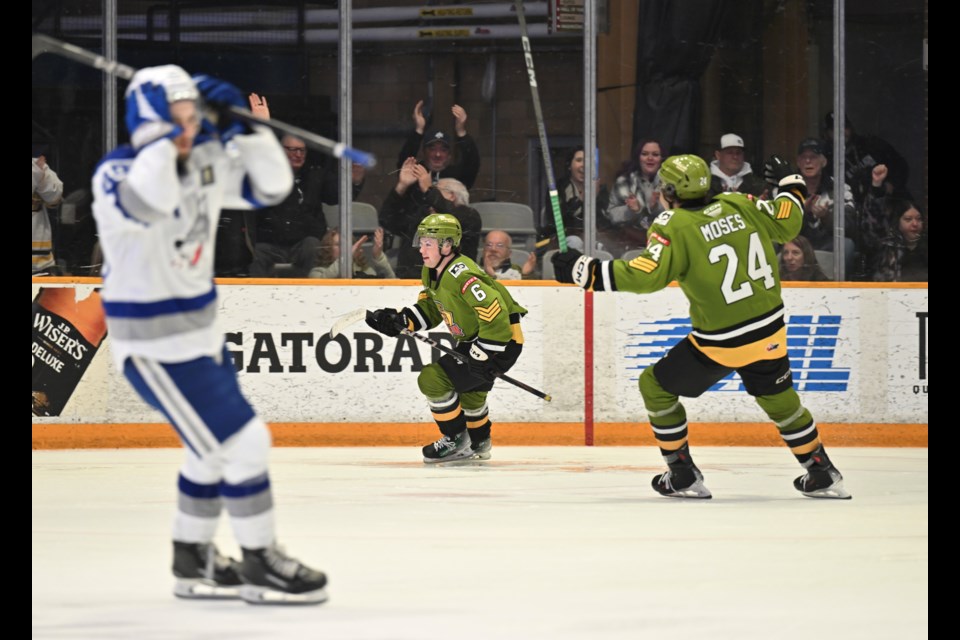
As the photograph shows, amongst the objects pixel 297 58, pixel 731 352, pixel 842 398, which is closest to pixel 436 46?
pixel 297 58

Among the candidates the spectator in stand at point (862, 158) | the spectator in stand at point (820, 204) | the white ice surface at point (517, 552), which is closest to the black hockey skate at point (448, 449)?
the white ice surface at point (517, 552)

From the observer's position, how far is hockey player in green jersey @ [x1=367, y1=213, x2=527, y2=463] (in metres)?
7.21

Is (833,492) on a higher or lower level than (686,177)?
lower

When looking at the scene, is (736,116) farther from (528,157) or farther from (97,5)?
(97,5)

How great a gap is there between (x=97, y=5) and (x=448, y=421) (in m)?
3.05

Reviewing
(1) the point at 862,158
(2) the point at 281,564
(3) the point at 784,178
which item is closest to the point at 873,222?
(1) the point at 862,158

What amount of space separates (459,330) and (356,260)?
138cm

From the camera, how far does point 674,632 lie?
3566 mm

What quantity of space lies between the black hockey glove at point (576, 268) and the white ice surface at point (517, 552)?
0.85 meters

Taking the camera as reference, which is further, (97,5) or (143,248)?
(97,5)

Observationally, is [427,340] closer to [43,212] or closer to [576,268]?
[576,268]

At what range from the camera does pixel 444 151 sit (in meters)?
8.63

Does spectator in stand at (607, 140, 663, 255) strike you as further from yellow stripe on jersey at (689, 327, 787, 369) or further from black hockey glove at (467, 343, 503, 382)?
yellow stripe on jersey at (689, 327, 787, 369)

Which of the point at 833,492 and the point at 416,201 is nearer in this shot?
the point at 833,492
